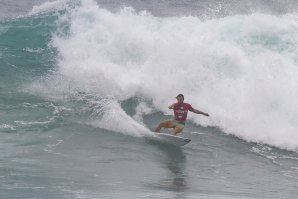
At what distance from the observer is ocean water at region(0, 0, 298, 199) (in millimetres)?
12883

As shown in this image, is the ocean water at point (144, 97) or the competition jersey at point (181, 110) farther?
the competition jersey at point (181, 110)

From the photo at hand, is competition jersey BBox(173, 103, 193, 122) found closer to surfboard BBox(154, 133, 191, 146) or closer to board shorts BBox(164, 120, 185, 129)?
board shorts BBox(164, 120, 185, 129)

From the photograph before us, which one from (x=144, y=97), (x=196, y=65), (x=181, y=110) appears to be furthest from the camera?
(x=196, y=65)

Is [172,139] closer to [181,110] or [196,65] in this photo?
[181,110]

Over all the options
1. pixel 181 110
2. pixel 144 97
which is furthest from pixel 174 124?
pixel 144 97

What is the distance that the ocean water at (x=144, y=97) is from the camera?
1288 cm

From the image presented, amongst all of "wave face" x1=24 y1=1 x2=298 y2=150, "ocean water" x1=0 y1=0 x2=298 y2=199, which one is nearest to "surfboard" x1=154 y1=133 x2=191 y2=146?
"ocean water" x1=0 y1=0 x2=298 y2=199

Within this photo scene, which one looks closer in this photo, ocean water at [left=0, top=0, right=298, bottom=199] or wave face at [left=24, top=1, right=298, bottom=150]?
ocean water at [left=0, top=0, right=298, bottom=199]

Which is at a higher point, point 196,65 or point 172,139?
point 196,65

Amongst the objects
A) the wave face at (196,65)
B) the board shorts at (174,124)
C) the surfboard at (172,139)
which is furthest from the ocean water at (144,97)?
the board shorts at (174,124)

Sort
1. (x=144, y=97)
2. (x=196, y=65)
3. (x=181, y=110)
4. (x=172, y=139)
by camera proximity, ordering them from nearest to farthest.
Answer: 1. (x=172, y=139)
2. (x=181, y=110)
3. (x=144, y=97)
4. (x=196, y=65)

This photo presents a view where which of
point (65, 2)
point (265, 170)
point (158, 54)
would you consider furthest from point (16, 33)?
point (265, 170)

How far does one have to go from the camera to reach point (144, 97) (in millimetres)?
20391

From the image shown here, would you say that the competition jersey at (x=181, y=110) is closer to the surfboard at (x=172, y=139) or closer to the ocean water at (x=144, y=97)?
the surfboard at (x=172, y=139)
